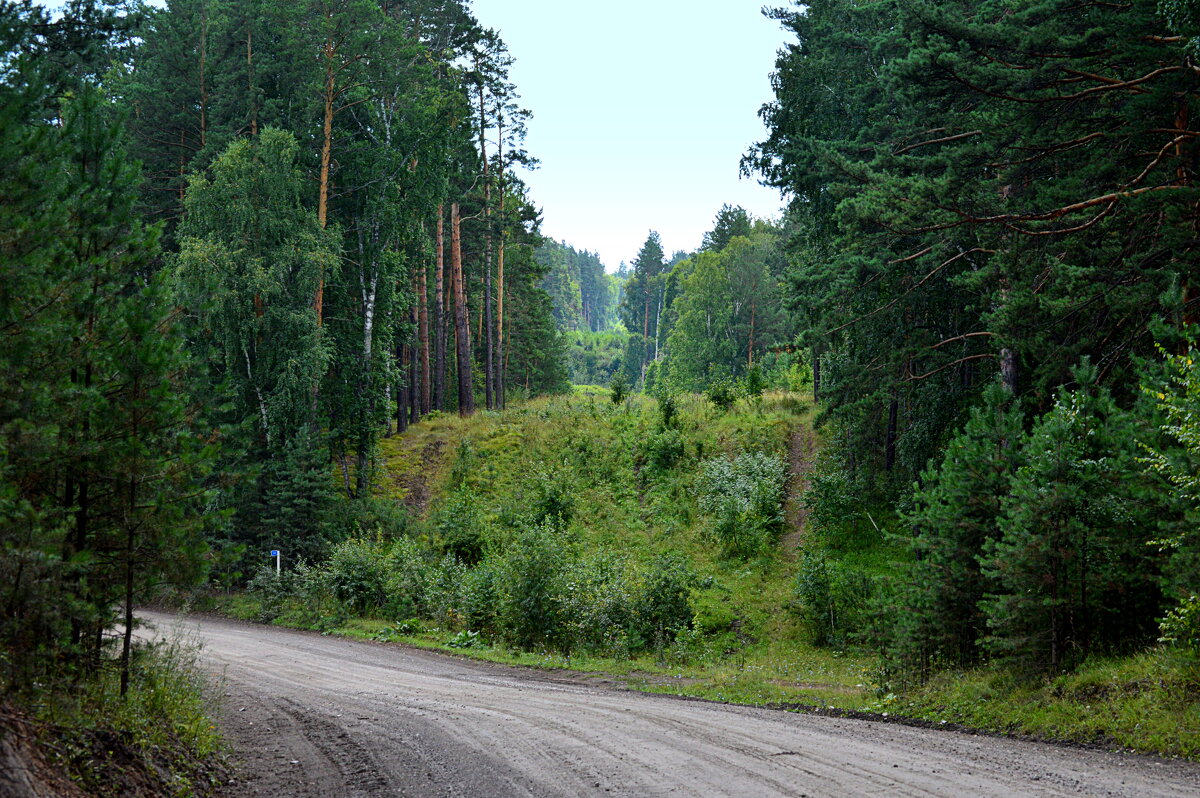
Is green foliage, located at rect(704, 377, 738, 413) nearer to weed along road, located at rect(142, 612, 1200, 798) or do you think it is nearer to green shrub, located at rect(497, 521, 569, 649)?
green shrub, located at rect(497, 521, 569, 649)

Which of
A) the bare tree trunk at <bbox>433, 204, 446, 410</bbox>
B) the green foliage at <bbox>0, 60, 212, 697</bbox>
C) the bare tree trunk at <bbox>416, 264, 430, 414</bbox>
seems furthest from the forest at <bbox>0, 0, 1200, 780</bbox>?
the bare tree trunk at <bbox>433, 204, 446, 410</bbox>

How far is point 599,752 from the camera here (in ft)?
25.7

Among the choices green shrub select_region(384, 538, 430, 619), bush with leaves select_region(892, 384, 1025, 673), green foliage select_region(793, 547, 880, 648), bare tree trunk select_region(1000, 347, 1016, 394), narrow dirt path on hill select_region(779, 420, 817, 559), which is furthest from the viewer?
narrow dirt path on hill select_region(779, 420, 817, 559)

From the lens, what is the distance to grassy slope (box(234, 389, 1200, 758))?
8.68 meters

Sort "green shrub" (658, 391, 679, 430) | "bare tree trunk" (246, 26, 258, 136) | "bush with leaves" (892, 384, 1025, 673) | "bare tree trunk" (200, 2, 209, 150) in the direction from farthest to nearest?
"green shrub" (658, 391, 679, 430) → "bare tree trunk" (200, 2, 209, 150) → "bare tree trunk" (246, 26, 258, 136) → "bush with leaves" (892, 384, 1025, 673)

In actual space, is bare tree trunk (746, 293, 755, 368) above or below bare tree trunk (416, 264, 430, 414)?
above

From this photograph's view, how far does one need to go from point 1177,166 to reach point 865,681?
9.11 meters

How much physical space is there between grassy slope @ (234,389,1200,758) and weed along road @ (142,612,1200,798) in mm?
882

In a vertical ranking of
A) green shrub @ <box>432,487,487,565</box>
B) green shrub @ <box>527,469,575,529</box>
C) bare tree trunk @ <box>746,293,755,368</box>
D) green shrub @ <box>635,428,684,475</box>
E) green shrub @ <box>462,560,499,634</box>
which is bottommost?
green shrub @ <box>462,560,499,634</box>

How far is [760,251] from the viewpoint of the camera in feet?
194

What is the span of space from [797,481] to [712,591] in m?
7.02

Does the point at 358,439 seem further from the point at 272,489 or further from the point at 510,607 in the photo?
the point at 510,607

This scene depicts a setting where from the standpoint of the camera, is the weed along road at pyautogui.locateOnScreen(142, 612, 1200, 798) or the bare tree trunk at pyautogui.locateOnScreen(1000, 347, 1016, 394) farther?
the bare tree trunk at pyautogui.locateOnScreen(1000, 347, 1016, 394)

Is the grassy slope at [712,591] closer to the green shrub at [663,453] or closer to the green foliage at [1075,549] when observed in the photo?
the green shrub at [663,453]
